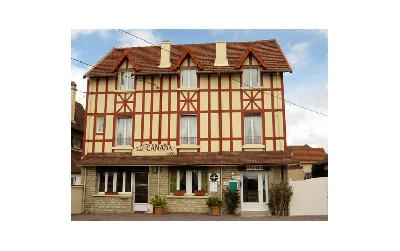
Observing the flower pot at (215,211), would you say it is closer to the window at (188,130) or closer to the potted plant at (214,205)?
the potted plant at (214,205)

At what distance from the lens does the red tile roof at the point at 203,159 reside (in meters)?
13.0

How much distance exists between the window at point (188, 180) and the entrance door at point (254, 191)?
138 cm

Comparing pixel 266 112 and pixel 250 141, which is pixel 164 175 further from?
pixel 266 112

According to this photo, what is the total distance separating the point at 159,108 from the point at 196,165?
2.60 metres

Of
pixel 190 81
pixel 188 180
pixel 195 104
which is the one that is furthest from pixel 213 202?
pixel 190 81

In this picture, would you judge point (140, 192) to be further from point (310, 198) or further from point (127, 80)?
point (310, 198)

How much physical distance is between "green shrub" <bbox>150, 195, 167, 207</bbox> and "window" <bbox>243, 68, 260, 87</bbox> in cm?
510

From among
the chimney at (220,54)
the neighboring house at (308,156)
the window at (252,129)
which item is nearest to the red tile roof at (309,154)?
the neighboring house at (308,156)

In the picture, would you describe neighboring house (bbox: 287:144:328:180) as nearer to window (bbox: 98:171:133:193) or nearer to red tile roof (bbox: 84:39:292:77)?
red tile roof (bbox: 84:39:292:77)

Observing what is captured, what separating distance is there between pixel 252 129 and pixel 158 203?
4.22 meters

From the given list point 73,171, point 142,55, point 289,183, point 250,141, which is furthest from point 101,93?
point 289,183

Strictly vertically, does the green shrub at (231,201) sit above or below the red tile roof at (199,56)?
below

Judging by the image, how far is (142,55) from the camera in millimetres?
15320

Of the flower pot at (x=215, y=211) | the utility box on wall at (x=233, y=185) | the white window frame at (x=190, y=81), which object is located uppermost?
the white window frame at (x=190, y=81)
